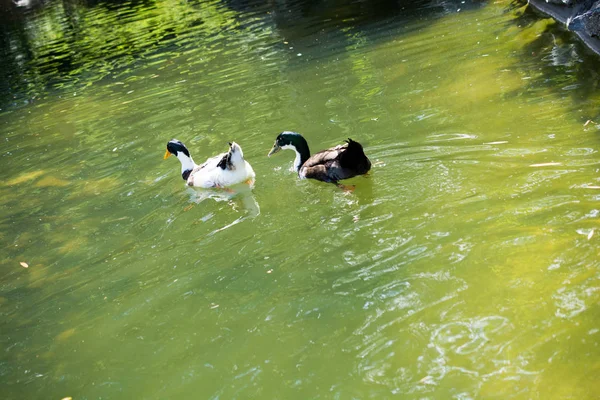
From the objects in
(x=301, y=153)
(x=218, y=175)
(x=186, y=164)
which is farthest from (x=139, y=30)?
(x=301, y=153)

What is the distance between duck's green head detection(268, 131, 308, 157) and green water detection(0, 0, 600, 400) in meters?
0.41

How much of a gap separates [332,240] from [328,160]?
179 centimetres

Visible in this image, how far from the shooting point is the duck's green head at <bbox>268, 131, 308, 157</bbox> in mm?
8516

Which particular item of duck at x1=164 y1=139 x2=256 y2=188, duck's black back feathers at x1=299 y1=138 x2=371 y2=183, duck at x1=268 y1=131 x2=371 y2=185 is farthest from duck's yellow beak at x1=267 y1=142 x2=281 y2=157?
duck's black back feathers at x1=299 y1=138 x2=371 y2=183

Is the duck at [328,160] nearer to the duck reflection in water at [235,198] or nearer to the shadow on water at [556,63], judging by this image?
the duck reflection in water at [235,198]

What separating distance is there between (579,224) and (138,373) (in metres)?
3.84

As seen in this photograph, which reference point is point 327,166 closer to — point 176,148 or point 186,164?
point 186,164

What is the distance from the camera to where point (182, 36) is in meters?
19.3

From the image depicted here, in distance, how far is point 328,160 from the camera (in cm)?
777

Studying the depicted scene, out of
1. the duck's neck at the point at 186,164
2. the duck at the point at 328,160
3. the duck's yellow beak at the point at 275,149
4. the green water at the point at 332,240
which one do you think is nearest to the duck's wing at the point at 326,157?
the duck at the point at 328,160

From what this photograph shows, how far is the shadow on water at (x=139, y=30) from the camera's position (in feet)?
53.2

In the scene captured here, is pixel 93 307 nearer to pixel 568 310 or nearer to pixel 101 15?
pixel 568 310

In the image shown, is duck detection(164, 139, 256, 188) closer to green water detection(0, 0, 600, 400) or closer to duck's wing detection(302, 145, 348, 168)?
green water detection(0, 0, 600, 400)

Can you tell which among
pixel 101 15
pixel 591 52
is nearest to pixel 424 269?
pixel 591 52
